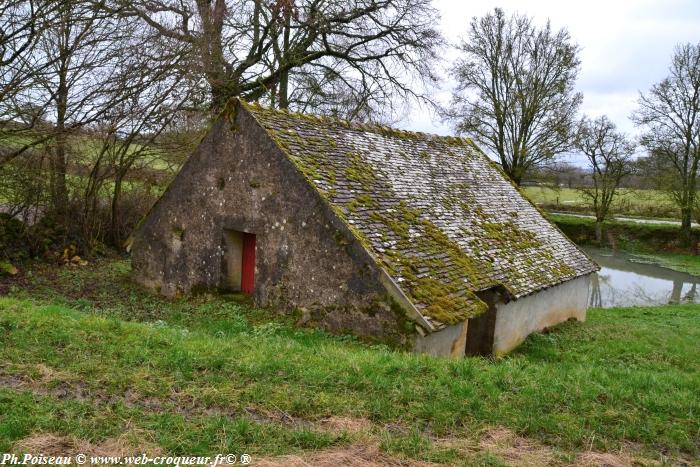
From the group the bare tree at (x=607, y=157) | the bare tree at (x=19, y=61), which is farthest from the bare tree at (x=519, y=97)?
the bare tree at (x=19, y=61)

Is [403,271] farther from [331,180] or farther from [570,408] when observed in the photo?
[570,408]

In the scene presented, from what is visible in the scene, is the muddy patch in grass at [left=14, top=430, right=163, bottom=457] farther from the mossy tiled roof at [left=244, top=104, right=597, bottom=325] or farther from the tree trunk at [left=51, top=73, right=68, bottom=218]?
the tree trunk at [left=51, top=73, right=68, bottom=218]

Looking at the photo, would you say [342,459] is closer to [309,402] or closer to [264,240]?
[309,402]

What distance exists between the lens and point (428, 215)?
Result: 1155 centimetres

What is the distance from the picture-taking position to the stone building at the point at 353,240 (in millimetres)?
9180

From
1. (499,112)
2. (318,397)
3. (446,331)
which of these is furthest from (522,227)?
(499,112)

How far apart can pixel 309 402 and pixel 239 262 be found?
285 inches

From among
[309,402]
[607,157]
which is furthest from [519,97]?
[309,402]

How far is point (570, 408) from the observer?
212 inches

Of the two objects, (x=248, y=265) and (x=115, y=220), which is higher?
(x=115, y=220)

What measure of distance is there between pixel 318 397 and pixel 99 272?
12.0 m

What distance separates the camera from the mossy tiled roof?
9.51m

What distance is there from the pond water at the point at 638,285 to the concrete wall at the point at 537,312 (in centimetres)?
852

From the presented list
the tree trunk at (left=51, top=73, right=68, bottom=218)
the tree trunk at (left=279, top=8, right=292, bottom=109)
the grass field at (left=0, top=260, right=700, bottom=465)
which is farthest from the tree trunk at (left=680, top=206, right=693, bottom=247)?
the tree trunk at (left=51, top=73, right=68, bottom=218)
